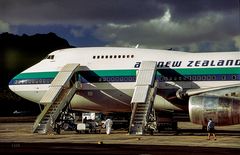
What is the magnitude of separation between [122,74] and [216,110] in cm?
1076

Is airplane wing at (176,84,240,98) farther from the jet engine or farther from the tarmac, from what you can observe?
the tarmac

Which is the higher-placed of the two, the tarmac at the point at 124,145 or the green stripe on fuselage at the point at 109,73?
the green stripe on fuselage at the point at 109,73

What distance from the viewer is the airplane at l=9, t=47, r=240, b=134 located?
1430 inches

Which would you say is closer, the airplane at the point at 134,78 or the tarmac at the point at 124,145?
the tarmac at the point at 124,145

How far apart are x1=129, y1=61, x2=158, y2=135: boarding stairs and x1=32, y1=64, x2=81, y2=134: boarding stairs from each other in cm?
632

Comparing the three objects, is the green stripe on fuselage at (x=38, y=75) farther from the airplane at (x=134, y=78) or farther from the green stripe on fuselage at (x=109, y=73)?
the green stripe on fuselage at (x=109, y=73)

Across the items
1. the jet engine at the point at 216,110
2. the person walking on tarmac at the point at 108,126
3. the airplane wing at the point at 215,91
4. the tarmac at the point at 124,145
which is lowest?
the tarmac at the point at 124,145

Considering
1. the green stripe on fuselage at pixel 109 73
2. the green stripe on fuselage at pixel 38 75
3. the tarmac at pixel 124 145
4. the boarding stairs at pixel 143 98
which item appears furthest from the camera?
the green stripe on fuselage at pixel 38 75

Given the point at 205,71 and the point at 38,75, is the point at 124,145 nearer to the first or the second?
the point at 205,71

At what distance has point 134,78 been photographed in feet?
129

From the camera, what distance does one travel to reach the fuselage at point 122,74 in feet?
121

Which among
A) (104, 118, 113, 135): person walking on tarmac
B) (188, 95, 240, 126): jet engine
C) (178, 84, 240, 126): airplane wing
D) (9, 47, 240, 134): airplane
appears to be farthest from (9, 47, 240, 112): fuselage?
(188, 95, 240, 126): jet engine

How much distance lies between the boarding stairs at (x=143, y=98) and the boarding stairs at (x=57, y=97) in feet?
20.7

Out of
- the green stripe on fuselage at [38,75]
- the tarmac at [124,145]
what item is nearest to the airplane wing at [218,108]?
the tarmac at [124,145]
